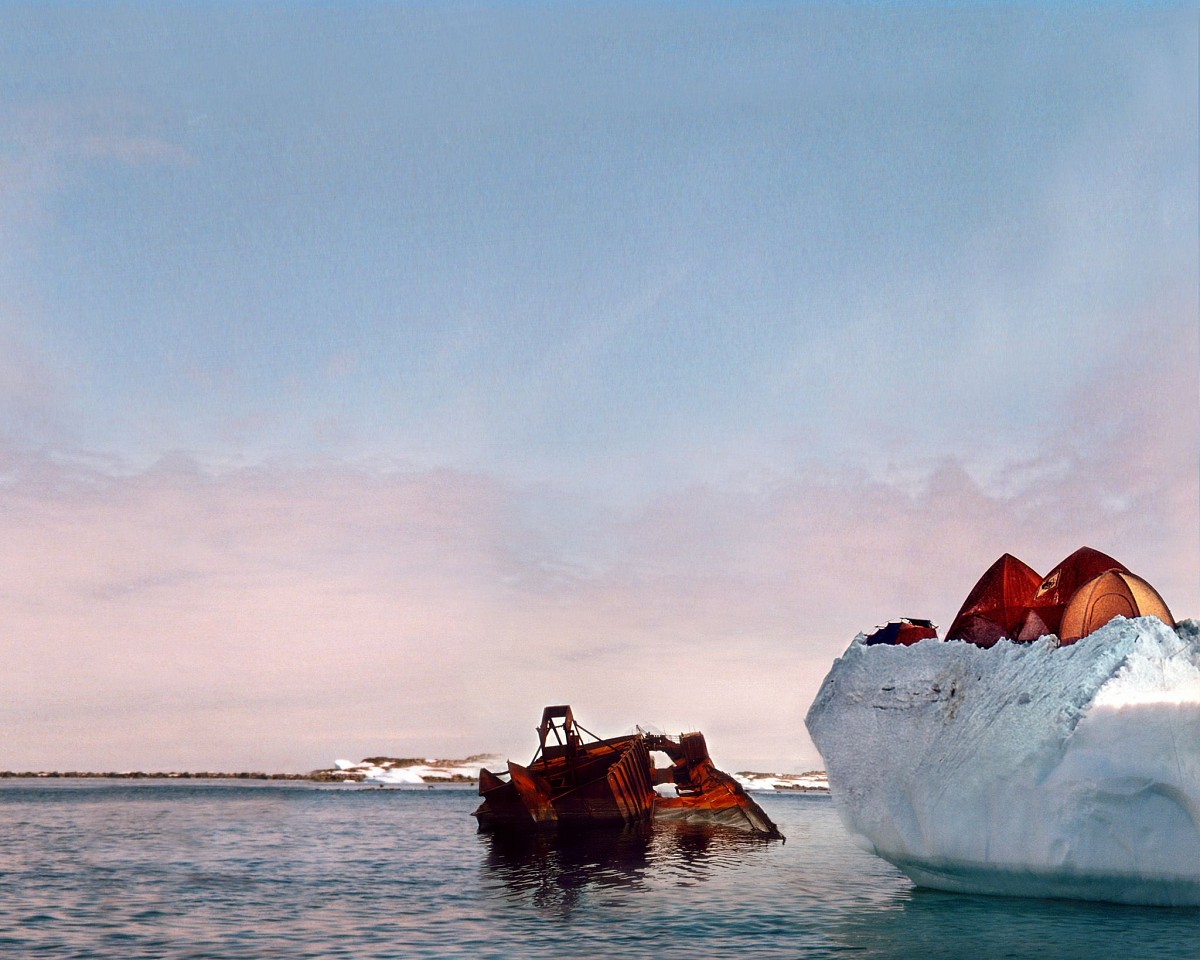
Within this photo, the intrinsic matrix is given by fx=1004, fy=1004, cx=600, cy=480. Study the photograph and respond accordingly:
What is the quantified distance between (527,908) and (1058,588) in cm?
1637

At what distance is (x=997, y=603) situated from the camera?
27766 mm

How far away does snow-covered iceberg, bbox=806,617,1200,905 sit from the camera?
68.2 ft

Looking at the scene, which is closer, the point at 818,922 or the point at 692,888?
the point at 818,922

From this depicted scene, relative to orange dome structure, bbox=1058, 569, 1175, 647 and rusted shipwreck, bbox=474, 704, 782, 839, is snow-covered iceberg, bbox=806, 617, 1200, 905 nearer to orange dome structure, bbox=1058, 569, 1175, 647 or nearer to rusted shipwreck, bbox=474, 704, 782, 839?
orange dome structure, bbox=1058, 569, 1175, 647

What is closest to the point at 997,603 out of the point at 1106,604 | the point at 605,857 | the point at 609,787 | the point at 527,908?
the point at 1106,604

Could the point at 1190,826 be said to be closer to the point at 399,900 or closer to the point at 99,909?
the point at 399,900

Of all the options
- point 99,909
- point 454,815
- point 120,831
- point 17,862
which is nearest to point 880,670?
point 99,909

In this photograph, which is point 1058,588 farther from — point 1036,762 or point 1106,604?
point 1036,762

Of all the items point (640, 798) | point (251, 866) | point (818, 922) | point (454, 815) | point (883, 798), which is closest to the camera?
point (818, 922)

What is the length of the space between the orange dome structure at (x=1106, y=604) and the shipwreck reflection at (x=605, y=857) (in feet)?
44.8

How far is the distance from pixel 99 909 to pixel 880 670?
21.3m

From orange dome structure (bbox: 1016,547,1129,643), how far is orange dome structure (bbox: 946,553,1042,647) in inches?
14.0

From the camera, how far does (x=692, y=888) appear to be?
29.3m

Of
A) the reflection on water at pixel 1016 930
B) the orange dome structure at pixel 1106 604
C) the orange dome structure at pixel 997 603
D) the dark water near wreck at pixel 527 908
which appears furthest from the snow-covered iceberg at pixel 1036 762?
the orange dome structure at pixel 997 603
